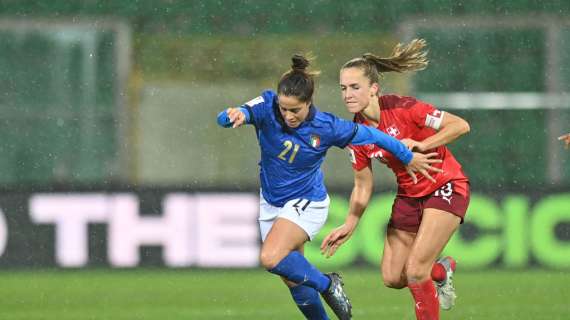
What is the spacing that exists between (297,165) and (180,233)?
15.6 ft

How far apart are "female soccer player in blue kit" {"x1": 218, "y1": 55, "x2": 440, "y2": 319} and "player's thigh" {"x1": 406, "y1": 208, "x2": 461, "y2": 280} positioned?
0.27 meters

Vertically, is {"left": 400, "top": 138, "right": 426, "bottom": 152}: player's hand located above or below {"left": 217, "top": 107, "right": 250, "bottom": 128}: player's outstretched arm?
below

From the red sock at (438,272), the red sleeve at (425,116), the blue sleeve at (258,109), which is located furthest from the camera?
the red sock at (438,272)

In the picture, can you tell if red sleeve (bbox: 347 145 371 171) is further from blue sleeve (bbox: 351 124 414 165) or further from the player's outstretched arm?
the player's outstretched arm

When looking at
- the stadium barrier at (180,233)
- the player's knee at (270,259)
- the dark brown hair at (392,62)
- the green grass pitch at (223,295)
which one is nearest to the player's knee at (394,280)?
the player's knee at (270,259)

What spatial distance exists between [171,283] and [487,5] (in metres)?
7.21

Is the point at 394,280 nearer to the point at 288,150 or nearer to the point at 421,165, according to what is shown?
the point at 421,165

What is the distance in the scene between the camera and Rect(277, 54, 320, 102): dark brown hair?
264 inches

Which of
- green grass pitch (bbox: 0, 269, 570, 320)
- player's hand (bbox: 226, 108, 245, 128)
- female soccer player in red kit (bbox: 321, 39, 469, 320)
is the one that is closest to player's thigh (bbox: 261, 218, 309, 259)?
female soccer player in red kit (bbox: 321, 39, 469, 320)

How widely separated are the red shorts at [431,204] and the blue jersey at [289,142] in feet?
1.83

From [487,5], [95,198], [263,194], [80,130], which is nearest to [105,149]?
[80,130]

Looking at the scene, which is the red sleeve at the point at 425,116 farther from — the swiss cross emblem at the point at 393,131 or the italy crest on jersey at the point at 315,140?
the italy crest on jersey at the point at 315,140

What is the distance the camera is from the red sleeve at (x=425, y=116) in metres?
7.04

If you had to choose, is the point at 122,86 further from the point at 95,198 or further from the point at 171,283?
the point at 171,283
